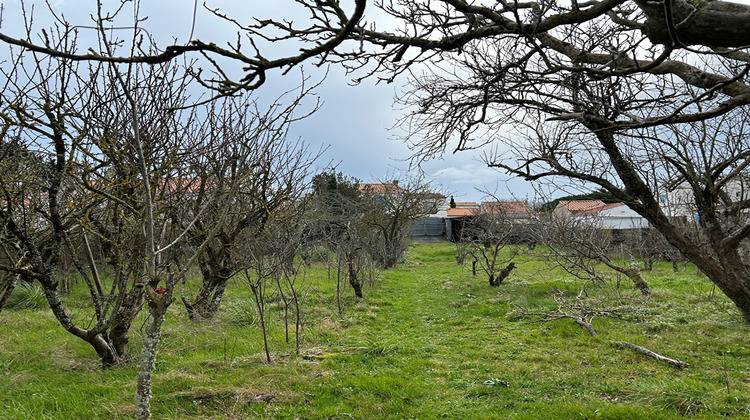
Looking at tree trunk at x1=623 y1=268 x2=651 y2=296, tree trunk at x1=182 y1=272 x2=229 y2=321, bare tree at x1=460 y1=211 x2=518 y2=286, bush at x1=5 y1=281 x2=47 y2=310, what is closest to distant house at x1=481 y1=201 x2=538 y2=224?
bare tree at x1=460 y1=211 x2=518 y2=286

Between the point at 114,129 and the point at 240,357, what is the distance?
129 inches

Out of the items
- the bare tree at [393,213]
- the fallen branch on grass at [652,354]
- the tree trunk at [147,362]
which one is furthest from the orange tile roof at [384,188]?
the tree trunk at [147,362]

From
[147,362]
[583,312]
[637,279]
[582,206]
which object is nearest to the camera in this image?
[147,362]

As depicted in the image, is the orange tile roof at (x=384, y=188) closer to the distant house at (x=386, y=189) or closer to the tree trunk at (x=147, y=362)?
the distant house at (x=386, y=189)

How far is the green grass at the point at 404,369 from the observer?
159 inches

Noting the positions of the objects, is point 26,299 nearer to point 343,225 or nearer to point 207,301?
point 207,301

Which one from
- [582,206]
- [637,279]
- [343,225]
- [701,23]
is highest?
[582,206]

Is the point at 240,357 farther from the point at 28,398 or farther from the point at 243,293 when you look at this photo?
the point at 243,293

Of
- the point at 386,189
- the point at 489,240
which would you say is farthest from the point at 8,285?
the point at 386,189

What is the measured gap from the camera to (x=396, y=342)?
690cm

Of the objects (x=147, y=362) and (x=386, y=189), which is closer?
(x=147, y=362)

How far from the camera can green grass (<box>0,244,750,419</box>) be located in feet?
13.3

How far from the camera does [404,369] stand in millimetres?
5512

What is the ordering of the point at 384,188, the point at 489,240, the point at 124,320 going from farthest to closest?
the point at 384,188, the point at 489,240, the point at 124,320
